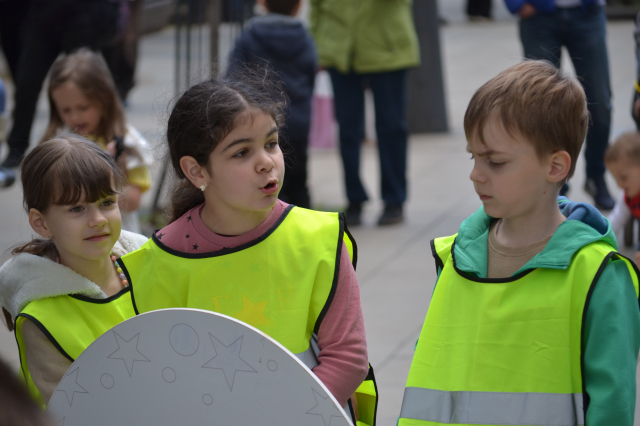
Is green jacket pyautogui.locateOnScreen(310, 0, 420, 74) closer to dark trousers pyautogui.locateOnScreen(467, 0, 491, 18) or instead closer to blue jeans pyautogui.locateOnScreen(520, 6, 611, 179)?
blue jeans pyautogui.locateOnScreen(520, 6, 611, 179)

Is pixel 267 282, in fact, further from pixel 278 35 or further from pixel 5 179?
pixel 5 179

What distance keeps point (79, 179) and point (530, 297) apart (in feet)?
4.16

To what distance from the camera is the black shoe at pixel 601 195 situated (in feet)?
18.3

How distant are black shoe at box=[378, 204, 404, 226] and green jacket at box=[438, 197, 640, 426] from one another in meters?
4.02

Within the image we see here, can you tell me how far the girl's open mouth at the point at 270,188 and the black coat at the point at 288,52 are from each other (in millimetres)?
3001

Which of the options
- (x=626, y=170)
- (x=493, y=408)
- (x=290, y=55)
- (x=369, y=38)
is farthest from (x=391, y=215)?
(x=493, y=408)

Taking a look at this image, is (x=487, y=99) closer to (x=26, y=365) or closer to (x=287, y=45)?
(x=26, y=365)

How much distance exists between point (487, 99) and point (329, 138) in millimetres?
6807

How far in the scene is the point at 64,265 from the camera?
2.35m

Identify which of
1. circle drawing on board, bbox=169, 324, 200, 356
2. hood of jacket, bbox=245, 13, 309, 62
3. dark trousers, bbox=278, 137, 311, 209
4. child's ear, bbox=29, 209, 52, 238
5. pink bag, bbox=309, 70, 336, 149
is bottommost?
pink bag, bbox=309, 70, 336, 149

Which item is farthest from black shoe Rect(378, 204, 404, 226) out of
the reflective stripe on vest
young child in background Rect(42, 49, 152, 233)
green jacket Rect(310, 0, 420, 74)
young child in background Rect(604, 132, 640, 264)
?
the reflective stripe on vest

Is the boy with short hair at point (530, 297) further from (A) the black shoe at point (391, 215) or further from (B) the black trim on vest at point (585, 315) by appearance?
(A) the black shoe at point (391, 215)

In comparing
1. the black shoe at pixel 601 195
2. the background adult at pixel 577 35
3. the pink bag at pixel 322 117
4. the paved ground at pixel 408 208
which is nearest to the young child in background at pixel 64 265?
the paved ground at pixel 408 208

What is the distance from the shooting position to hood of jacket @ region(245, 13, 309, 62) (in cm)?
507
